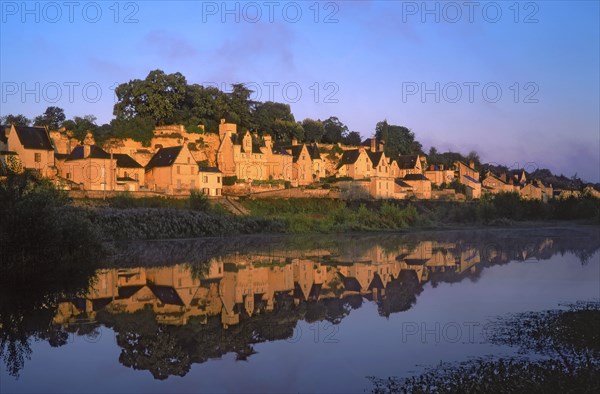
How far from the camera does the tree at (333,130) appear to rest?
108 m

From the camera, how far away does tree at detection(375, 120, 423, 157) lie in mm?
113906

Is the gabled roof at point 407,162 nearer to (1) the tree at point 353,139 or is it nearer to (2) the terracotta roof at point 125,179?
(1) the tree at point 353,139

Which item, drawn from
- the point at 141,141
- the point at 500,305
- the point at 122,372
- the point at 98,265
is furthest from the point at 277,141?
the point at 122,372

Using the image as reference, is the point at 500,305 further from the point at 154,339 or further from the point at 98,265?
the point at 98,265

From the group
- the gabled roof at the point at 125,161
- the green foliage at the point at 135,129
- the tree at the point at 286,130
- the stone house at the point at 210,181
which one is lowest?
the stone house at the point at 210,181

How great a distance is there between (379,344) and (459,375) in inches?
119

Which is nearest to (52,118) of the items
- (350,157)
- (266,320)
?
(350,157)

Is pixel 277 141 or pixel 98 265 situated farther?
pixel 277 141

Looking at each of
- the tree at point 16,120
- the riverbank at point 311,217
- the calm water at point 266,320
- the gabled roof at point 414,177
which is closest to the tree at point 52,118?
the tree at point 16,120

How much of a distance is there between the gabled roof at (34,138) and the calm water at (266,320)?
3848 cm

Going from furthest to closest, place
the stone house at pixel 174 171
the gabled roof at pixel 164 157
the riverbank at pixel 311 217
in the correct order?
1. the gabled roof at pixel 164 157
2. the stone house at pixel 174 171
3. the riverbank at pixel 311 217

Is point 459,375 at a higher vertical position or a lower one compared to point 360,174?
lower

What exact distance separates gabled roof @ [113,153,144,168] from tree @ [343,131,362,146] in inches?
1847

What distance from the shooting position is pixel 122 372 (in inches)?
Answer: 432
